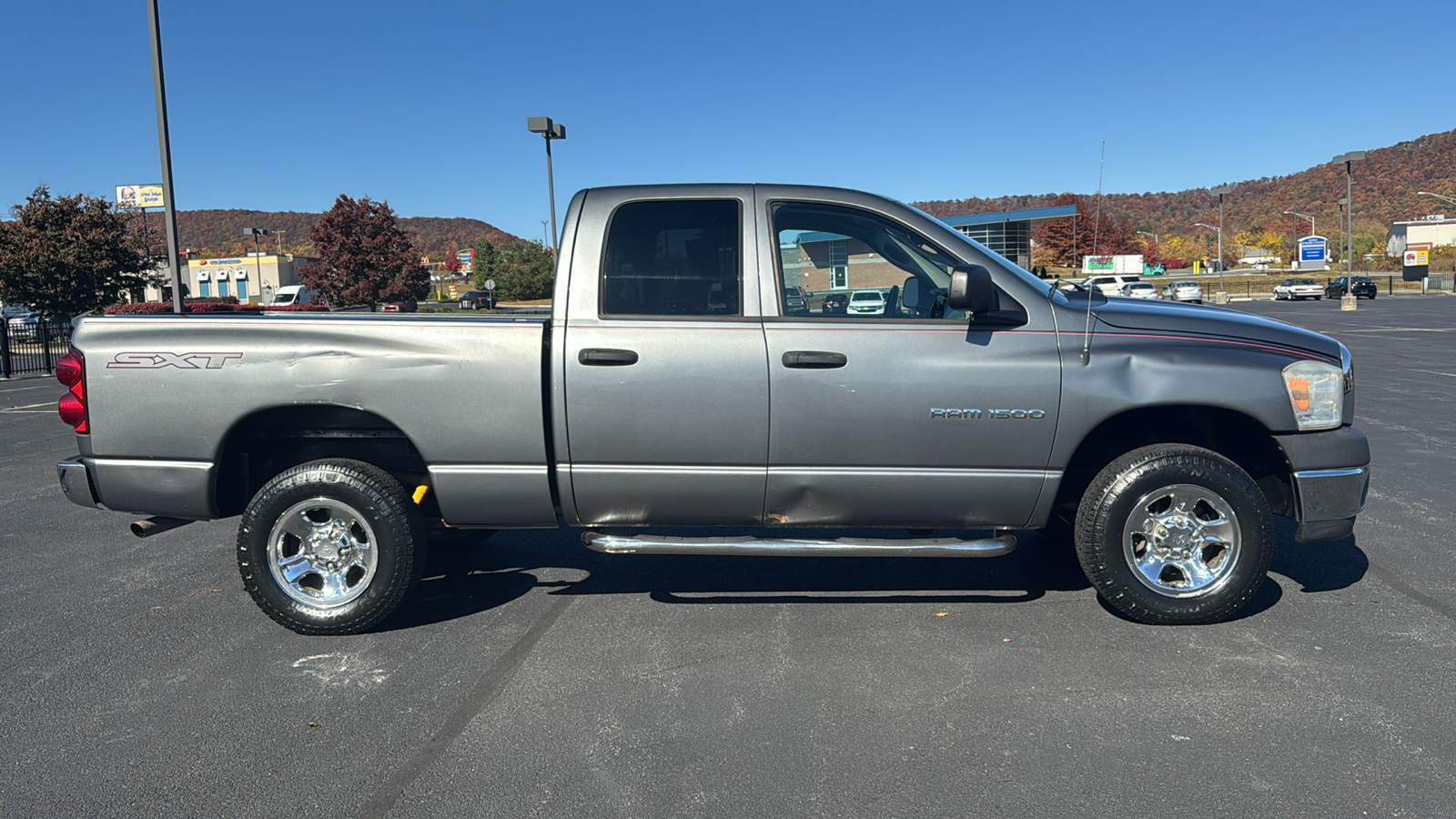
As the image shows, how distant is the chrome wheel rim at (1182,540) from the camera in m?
4.39

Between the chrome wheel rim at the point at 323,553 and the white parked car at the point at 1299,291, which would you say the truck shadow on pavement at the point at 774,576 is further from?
the white parked car at the point at 1299,291

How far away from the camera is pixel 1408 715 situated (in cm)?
354

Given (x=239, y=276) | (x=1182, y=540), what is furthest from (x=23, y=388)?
(x=239, y=276)

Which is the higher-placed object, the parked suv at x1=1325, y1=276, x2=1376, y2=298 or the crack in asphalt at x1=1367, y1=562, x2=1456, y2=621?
the parked suv at x1=1325, y1=276, x2=1376, y2=298

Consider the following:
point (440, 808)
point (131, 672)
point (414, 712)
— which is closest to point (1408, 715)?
point (440, 808)

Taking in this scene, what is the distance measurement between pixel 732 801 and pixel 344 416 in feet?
8.80

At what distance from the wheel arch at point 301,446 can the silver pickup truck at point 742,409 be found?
1.4 inches

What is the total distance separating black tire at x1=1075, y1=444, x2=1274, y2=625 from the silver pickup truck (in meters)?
0.01

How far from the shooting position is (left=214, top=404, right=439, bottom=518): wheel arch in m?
4.58

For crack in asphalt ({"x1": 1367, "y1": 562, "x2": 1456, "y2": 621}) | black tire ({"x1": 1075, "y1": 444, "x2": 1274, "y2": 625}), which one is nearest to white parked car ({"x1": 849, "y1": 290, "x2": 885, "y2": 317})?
black tire ({"x1": 1075, "y1": 444, "x2": 1274, "y2": 625})

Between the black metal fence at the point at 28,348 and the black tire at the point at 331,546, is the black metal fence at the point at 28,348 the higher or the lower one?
the higher one

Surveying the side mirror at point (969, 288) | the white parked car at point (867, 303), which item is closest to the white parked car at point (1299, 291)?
the white parked car at point (867, 303)

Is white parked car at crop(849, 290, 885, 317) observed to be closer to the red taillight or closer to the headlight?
the headlight

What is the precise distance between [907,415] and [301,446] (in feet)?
9.79
